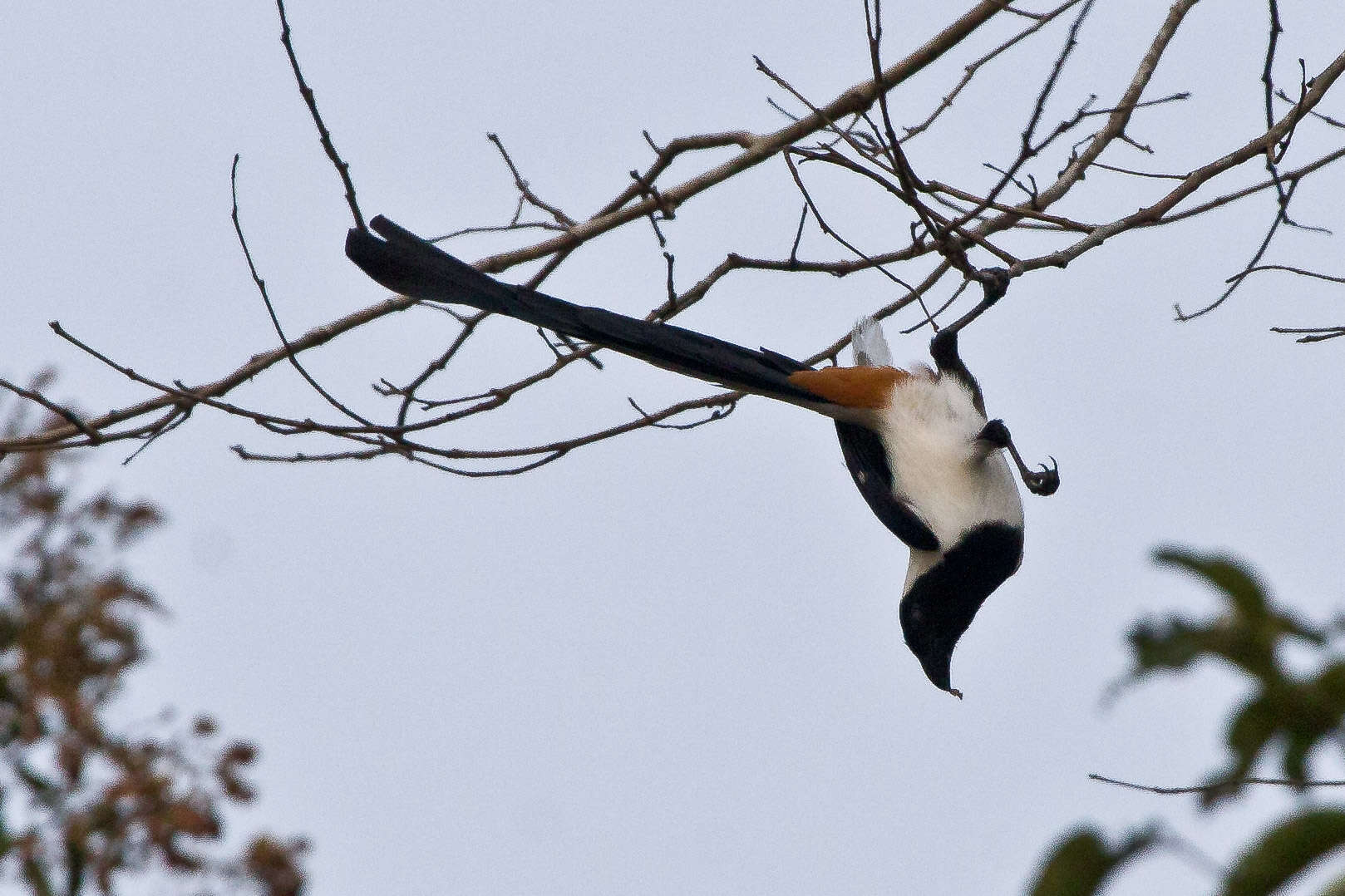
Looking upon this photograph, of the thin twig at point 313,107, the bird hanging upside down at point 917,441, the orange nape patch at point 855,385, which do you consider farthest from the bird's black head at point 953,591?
the thin twig at point 313,107

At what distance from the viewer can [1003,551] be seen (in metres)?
3.67

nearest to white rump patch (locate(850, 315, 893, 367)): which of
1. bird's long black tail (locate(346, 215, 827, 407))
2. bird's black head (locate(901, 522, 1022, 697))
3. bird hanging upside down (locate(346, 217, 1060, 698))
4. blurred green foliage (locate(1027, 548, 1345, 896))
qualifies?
bird hanging upside down (locate(346, 217, 1060, 698))

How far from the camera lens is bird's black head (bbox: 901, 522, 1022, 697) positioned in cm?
364

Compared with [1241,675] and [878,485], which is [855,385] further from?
[1241,675]

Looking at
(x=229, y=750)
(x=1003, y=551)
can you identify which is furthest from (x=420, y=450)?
(x=229, y=750)

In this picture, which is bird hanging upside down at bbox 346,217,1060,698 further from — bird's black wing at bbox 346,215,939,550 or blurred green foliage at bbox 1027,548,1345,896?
blurred green foliage at bbox 1027,548,1345,896

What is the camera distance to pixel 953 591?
371 cm

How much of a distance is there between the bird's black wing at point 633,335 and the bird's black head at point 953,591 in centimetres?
9

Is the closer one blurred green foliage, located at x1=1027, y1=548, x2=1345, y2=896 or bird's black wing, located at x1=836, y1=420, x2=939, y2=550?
Result: blurred green foliage, located at x1=1027, y1=548, x2=1345, y2=896

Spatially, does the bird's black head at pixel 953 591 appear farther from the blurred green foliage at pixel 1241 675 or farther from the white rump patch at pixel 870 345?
the blurred green foliage at pixel 1241 675

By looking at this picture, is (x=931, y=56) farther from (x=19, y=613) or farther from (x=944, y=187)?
(x=19, y=613)

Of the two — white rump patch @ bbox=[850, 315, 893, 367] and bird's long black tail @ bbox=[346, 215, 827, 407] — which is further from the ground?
white rump patch @ bbox=[850, 315, 893, 367]

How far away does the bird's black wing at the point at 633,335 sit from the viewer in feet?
10.5

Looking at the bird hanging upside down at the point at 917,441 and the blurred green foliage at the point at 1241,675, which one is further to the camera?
the bird hanging upside down at the point at 917,441
